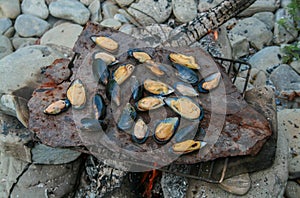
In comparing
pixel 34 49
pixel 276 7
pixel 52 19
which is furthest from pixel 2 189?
pixel 276 7

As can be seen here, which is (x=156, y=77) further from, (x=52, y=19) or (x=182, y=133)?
(x=52, y=19)

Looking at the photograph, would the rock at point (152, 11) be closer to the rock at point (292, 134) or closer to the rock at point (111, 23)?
the rock at point (111, 23)

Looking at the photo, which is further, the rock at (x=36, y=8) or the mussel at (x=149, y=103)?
the rock at (x=36, y=8)

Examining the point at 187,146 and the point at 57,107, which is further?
the point at 57,107

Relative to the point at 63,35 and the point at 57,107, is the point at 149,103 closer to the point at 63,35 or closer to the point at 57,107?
the point at 57,107

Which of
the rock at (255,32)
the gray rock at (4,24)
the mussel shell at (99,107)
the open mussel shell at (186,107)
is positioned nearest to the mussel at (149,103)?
the open mussel shell at (186,107)

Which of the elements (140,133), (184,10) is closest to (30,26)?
(184,10)
